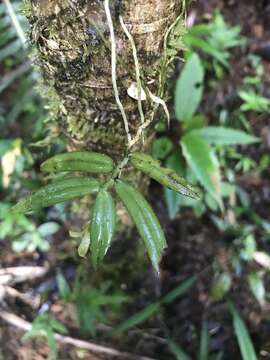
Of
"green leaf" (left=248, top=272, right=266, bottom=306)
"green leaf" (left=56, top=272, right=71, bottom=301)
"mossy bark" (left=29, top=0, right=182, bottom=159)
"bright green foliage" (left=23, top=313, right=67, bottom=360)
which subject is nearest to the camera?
"mossy bark" (left=29, top=0, right=182, bottom=159)

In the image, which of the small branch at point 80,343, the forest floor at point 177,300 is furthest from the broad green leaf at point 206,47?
the small branch at point 80,343

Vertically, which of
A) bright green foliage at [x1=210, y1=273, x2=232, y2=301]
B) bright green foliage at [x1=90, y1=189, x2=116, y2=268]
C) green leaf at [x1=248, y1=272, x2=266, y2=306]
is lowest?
green leaf at [x1=248, y1=272, x2=266, y2=306]

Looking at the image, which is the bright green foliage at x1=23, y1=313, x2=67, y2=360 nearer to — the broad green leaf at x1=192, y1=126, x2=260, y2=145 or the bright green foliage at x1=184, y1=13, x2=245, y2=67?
the broad green leaf at x1=192, y1=126, x2=260, y2=145

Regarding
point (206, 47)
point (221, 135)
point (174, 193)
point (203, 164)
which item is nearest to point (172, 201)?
point (174, 193)

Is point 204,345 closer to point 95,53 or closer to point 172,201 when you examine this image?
point 172,201

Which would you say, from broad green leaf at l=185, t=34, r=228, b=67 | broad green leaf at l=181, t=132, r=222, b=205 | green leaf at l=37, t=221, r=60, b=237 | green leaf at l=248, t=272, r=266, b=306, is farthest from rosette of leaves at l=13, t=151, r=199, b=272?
green leaf at l=248, t=272, r=266, b=306

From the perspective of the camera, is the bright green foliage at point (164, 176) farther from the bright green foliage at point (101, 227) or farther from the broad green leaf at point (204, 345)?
the broad green leaf at point (204, 345)
